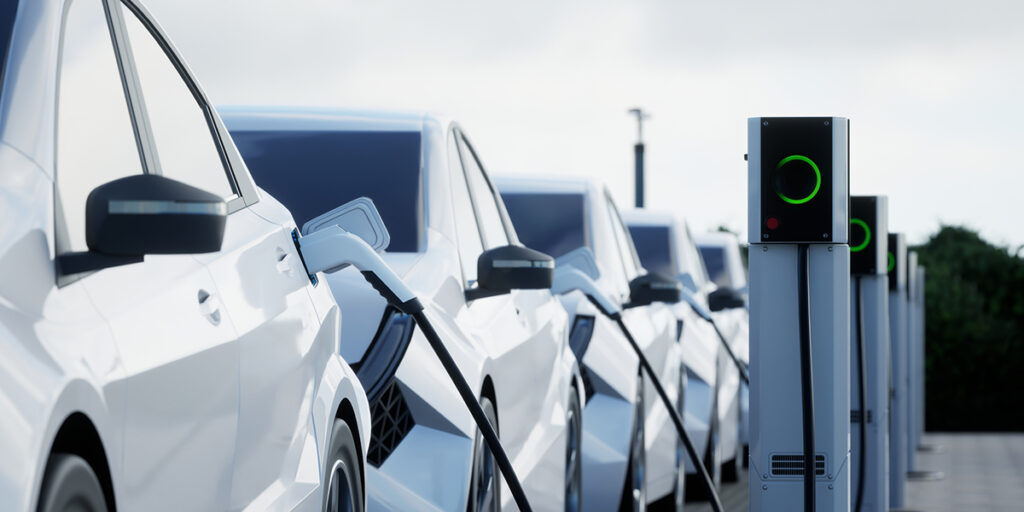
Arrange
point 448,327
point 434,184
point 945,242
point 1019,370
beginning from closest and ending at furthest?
point 448,327 → point 434,184 → point 1019,370 → point 945,242

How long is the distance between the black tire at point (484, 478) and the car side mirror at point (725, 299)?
5.98m

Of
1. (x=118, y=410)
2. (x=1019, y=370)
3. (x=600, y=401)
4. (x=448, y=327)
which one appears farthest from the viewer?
(x=1019, y=370)

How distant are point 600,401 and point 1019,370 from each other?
77.8 feet

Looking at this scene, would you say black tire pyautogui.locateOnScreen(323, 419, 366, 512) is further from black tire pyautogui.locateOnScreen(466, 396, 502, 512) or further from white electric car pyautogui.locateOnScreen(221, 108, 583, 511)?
black tire pyautogui.locateOnScreen(466, 396, 502, 512)

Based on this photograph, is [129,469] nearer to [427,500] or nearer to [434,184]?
[427,500]

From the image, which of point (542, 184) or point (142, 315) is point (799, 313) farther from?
point (542, 184)

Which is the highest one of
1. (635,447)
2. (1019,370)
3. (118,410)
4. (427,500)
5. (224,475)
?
(118,410)

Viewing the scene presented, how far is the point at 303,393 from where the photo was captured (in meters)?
3.82

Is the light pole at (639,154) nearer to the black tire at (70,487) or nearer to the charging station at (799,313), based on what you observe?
the charging station at (799,313)

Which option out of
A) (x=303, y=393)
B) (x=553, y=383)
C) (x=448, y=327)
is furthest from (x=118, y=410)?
(x=553, y=383)

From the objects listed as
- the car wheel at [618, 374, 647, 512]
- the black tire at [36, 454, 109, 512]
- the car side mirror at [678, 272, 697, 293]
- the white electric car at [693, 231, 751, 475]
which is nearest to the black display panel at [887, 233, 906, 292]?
the white electric car at [693, 231, 751, 475]

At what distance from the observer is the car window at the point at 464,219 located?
5.98 metres

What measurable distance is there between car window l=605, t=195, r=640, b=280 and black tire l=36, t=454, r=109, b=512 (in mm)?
8181

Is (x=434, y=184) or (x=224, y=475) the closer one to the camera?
(x=224, y=475)
